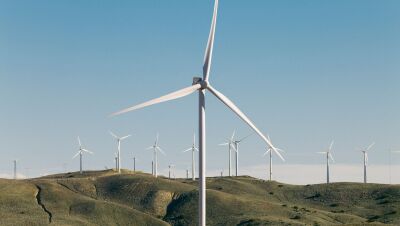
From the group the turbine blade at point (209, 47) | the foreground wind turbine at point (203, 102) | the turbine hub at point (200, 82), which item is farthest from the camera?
the turbine blade at point (209, 47)

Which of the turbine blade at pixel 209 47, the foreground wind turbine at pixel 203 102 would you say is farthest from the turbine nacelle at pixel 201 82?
the turbine blade at pixel 209 47

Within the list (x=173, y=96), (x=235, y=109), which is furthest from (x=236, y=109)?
(x=173, y=96)

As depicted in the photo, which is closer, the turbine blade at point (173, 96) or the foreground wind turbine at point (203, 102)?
the foreground wind turbine at point (203, 102)

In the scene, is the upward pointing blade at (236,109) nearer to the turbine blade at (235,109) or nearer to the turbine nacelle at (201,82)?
the turbine blade at (235,109)

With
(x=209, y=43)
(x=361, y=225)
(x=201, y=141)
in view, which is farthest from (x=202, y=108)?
(x=361, y=225)

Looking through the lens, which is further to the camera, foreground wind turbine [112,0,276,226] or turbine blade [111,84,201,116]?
turbine blade [111,84,201,116]

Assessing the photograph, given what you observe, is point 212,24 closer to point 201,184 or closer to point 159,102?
point 159,102

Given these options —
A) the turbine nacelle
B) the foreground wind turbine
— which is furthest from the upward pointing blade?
the turbine nacelle

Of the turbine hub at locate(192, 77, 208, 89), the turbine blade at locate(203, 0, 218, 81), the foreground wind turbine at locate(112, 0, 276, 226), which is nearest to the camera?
the foreground wind turbine at locate(112, 0, 276, 226)

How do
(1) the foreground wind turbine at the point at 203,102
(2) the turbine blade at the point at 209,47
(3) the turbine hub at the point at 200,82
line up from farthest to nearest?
(2) the turbine blade at the point at 209,47 → (3) the turbine hub at the point at 200,82 → (1) the foreground wind turbine at the point at 203,102

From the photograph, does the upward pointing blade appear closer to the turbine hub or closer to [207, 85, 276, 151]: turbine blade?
[207, 85, 276, 151]: turbine blade

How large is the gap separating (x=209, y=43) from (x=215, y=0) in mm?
8623

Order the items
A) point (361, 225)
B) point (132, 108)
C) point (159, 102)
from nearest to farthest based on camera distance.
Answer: point (132, 108)
point (159, 102)
point (361, 225)

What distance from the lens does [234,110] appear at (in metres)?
114
